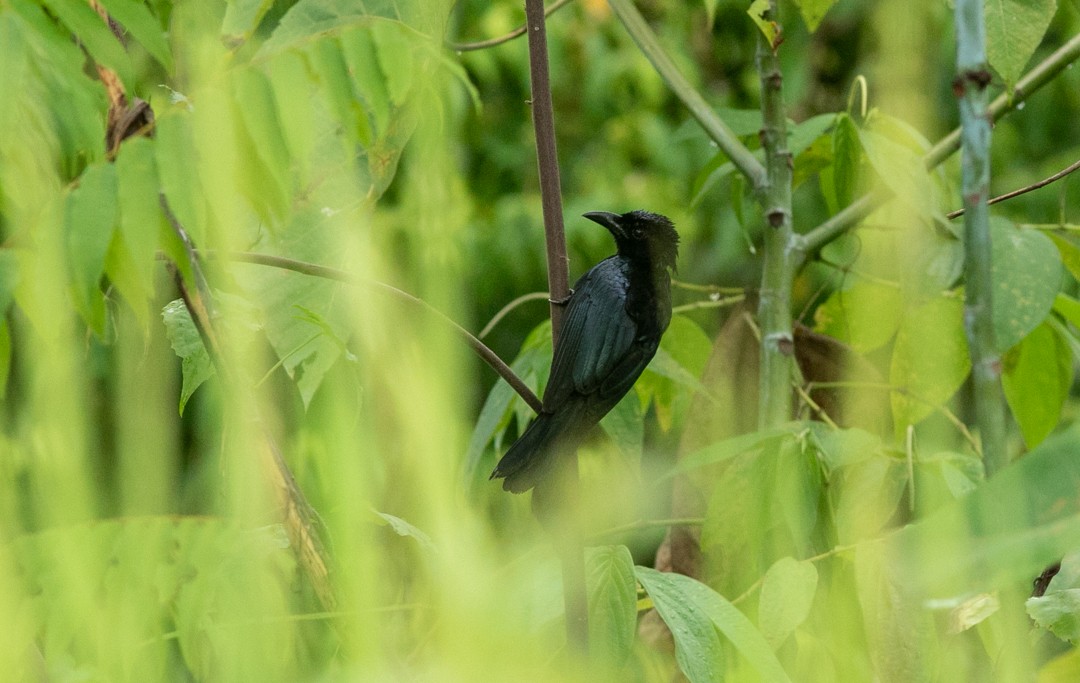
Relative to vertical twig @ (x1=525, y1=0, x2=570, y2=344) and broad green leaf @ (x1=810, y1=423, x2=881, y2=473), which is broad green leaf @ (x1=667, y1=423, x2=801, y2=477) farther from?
vertical twig @ (x1=525, y1=0, x2=570, y2=344)

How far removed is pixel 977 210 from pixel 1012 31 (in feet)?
1.76

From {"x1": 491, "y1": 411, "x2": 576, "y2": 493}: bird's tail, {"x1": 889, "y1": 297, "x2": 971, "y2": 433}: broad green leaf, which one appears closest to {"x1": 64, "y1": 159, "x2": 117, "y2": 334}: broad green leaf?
{"x1": 491, "y1": 411, "x2": 576, "y2": 493}: bird's tail

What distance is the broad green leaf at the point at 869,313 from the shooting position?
1.37m

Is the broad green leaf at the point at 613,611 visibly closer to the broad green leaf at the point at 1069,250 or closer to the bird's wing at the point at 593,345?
the bird's wing at the point at 593,345

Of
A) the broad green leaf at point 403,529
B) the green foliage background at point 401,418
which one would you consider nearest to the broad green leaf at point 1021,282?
the green foliage background at point 401,418

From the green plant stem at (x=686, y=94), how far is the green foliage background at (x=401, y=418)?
0.10 metres

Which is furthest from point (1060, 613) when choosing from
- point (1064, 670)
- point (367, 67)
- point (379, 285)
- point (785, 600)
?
point (367, 67)

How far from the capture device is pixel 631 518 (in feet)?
3.98

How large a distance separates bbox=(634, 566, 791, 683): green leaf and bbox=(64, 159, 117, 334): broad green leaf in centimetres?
49

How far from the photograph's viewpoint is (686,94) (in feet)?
3.80

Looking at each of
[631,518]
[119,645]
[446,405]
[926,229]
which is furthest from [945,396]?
[119,645]

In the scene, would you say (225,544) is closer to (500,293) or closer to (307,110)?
(307,110)

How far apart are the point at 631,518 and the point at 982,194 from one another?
0.73 meters

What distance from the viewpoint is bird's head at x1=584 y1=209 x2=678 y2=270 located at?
1.18 metres
